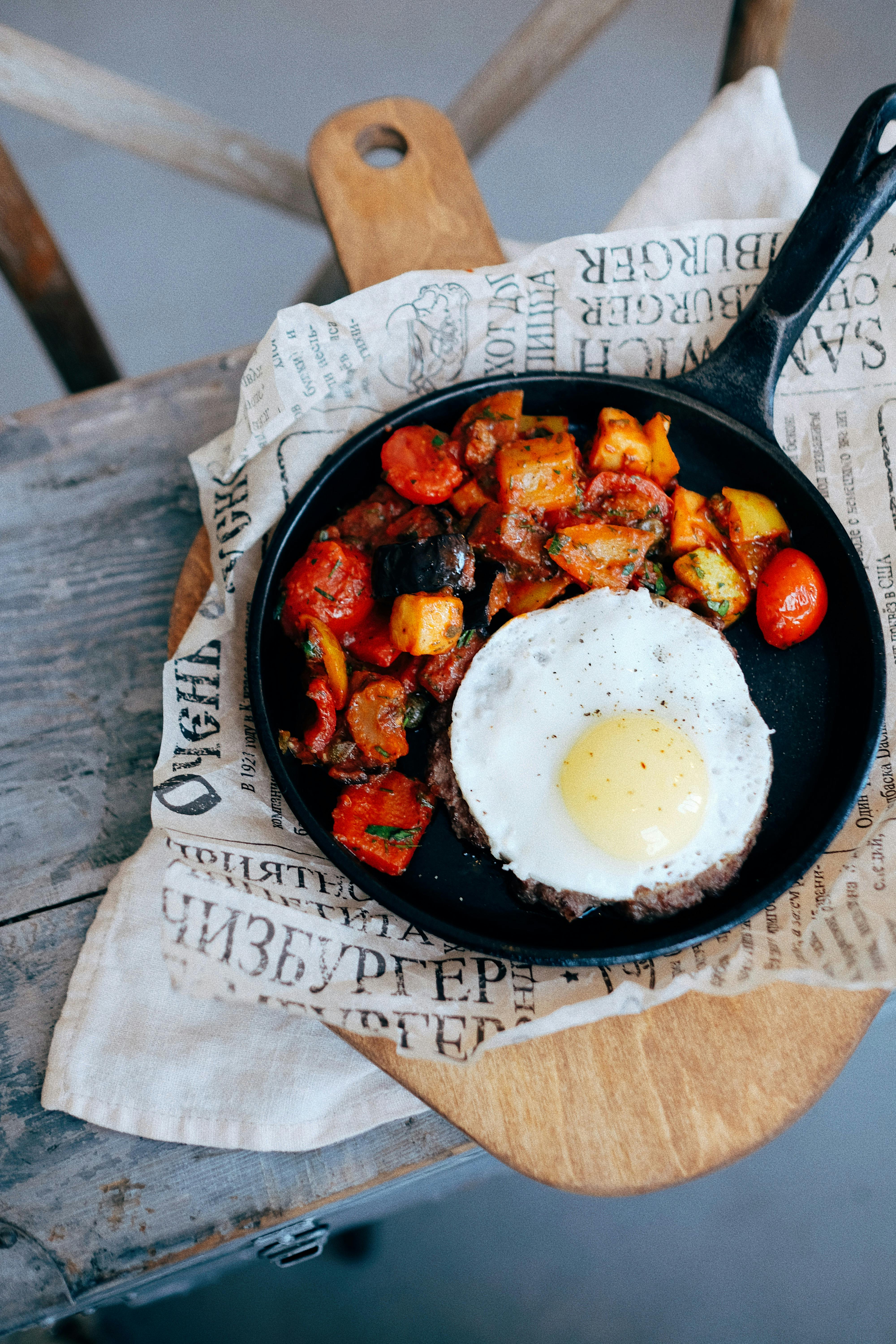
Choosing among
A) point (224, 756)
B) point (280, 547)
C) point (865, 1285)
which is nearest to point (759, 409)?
point (280, 547)

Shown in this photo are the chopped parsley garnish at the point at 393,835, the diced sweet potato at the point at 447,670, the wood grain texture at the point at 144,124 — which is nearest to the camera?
the chopped parsley garnish at the point at 393,835

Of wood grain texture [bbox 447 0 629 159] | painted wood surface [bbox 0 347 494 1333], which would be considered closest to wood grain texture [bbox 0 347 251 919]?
painted wood surface [bbox 0 347 494 1333]

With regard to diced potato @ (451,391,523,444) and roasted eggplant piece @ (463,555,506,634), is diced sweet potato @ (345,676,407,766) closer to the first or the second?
roasted eggplant piece @ (463,555,506,634)

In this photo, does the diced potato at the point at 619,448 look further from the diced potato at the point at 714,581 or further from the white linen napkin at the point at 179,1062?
the white linen napkin at the point at 179,1062

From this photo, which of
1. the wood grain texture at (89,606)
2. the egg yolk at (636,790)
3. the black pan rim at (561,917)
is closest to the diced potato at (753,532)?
the black pan rim at (561,917)

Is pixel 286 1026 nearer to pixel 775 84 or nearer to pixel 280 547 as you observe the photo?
pixel 280 547
